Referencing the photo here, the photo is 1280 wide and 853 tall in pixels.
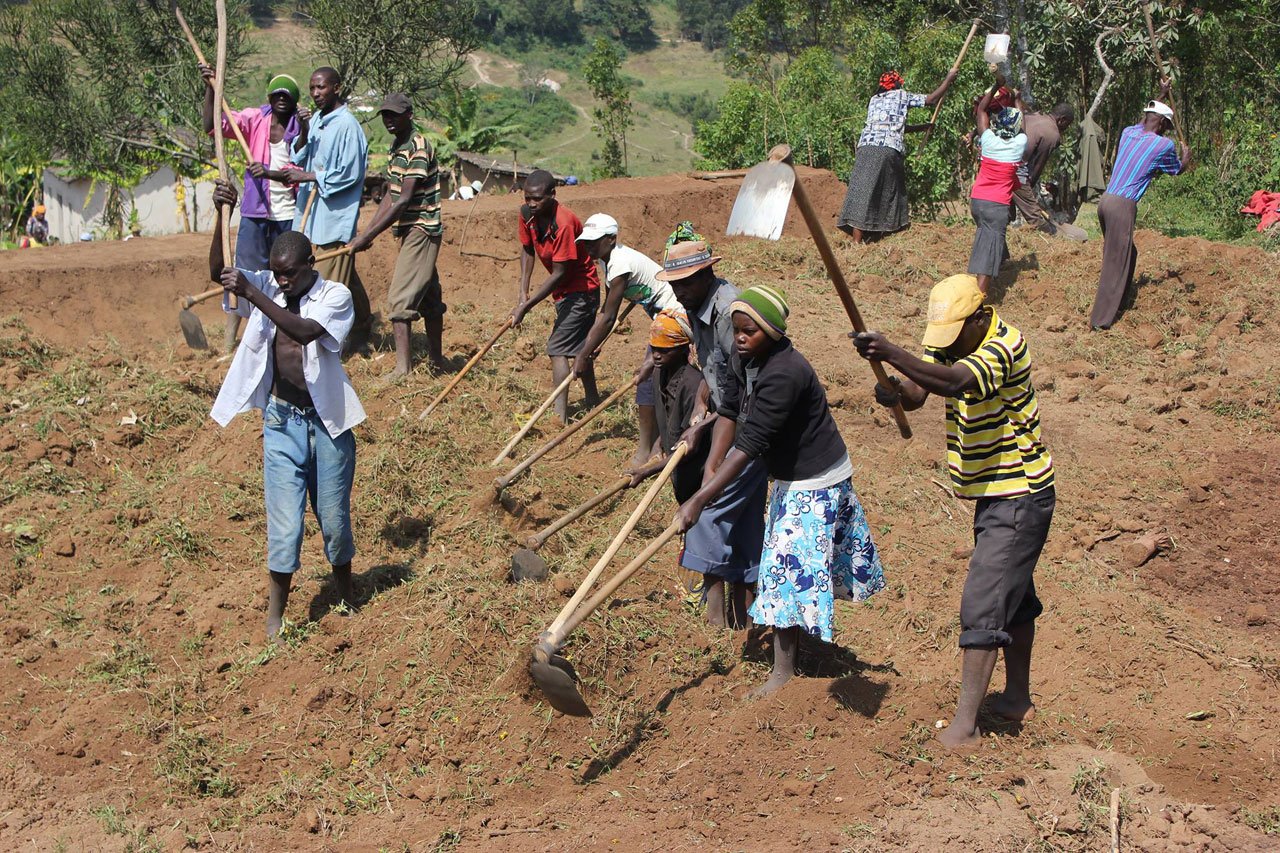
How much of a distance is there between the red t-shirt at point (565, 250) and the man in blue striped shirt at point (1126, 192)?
4741 millimetres

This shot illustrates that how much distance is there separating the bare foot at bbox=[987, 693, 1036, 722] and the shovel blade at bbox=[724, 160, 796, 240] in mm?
2130

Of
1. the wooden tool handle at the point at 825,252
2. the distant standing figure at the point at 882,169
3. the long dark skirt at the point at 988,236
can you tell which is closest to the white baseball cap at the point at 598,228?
the wooden tool handle at the point at 825,252

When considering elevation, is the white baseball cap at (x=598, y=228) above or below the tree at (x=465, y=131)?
above

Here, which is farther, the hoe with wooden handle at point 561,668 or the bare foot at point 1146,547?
the bare foot at point 1146,547

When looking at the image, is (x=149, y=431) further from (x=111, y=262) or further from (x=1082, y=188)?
(x=1082, y=188)

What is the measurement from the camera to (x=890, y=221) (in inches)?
474

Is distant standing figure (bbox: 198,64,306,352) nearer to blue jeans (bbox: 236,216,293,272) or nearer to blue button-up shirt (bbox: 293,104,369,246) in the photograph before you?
blue jeans (bbox: 236,216,293,272)

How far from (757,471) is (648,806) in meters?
1.59

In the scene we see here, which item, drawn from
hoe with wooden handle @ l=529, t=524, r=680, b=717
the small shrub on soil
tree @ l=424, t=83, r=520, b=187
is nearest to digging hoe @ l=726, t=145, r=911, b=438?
hoe with wooden handle @ l=529, t=524, r=680, b=717

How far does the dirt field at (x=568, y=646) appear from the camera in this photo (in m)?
4.43

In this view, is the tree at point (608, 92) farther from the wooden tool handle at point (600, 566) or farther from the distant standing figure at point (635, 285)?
the wooden tool handle at point (600, 566)

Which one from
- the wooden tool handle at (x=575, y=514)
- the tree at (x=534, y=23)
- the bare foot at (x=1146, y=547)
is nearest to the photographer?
the wooden tool handle at (x=575, y=514)

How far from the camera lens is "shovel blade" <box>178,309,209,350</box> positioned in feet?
29.0

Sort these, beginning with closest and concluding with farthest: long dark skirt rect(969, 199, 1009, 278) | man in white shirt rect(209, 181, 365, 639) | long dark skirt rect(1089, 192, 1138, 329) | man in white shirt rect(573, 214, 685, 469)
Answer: man in white shirt rect(209, 181, 365, 639) < man in white shirt rect(573, 214, 685, 469) < long dark skirt rect(1089, 192, 1138, 329) < long dark skirt rect(969, 199, 1009, 278)
